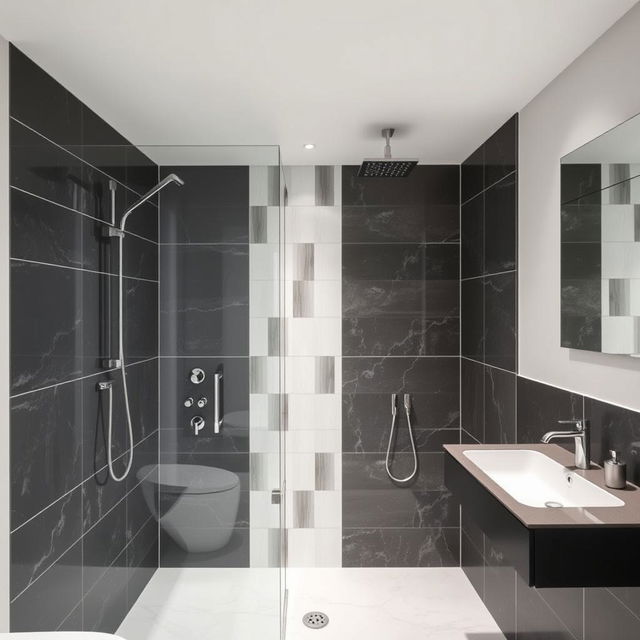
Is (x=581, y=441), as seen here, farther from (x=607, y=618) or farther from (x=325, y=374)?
(x=325, y=374)

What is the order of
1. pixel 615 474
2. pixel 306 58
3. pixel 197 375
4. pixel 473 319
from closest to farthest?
pixel 615 474
pixel 306 58
pixel 197 375
pixel 473 319

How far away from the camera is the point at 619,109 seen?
5.93 feet

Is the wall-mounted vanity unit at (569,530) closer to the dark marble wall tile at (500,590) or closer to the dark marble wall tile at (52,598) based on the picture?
the dark marble wall tile at (500,590)

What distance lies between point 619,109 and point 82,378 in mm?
2321

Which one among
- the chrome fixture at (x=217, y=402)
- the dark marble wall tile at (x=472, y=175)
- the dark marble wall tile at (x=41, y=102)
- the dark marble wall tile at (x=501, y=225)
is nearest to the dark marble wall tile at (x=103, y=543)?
the chrome fixture at (x=217, y=402)

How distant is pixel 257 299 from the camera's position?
7.49ft

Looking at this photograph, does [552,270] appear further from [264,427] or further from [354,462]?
[354,462]

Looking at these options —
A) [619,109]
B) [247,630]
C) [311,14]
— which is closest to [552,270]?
[619,109]

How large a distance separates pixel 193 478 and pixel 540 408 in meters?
1.57

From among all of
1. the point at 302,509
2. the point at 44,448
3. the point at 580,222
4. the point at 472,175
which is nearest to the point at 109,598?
the point at 44,448

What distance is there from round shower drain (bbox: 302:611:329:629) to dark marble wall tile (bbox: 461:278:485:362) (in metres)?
1.70

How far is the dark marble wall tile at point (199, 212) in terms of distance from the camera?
225 cm

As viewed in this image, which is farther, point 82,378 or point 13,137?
point 82,378

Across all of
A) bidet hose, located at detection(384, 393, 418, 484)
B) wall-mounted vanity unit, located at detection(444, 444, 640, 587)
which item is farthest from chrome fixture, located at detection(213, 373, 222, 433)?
bidet hose, located at detection(384, 393, 418, 484)
